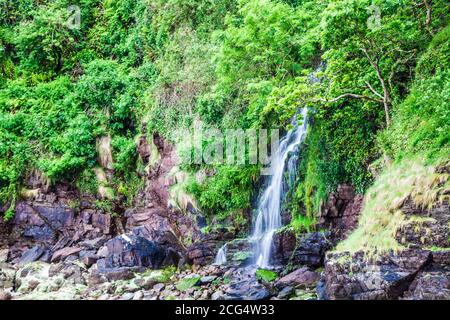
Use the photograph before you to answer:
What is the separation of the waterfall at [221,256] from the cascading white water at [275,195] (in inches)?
36.0

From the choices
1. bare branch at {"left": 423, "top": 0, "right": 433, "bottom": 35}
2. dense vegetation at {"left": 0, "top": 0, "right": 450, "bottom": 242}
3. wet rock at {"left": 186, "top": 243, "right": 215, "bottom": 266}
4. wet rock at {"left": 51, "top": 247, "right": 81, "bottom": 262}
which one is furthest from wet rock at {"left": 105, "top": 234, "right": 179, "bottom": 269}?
bare branch at {"left": 423, "top": 0, "right": 433, "bottom": 35}

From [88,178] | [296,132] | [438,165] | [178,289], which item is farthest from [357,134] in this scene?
[88,178]

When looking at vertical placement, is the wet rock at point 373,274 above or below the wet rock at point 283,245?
above

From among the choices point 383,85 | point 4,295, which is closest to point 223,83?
point 383,85

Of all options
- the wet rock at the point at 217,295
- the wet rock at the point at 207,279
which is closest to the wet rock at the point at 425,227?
the wet rock at the point at 217,295

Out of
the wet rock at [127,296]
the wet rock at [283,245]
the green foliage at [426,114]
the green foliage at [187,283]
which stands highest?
the green foliage at [426,114]

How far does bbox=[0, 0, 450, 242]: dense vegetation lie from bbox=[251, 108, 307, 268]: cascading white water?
43 centimetres

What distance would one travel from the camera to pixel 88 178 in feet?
53.8

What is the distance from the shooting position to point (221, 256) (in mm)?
12469

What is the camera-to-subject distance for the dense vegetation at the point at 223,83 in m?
9.11

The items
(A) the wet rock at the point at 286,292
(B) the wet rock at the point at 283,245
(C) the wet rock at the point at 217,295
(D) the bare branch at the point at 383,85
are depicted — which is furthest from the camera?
(B) the wet rock at the point at 283,245

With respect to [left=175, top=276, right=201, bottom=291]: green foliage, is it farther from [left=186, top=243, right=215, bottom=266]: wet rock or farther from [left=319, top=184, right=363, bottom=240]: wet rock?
[left=319, top=184, right=363, bottom=240]: wet rock

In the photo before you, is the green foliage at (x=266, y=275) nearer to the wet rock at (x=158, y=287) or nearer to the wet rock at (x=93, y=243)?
the wet rock at (x=158, y=287)
